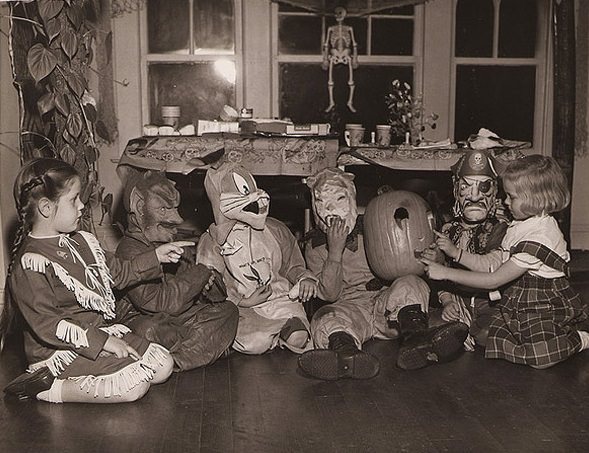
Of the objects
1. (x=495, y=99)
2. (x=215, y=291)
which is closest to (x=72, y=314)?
(x=215, y=291)

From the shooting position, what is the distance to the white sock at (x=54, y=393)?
10.5 feet

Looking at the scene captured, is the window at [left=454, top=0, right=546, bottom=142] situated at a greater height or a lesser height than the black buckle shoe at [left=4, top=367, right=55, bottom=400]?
greater

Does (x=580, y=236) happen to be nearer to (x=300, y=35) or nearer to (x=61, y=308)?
(x=300, y=35)

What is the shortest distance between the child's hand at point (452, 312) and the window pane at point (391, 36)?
2.79 m

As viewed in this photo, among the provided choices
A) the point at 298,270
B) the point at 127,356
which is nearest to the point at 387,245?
the point at 298,270

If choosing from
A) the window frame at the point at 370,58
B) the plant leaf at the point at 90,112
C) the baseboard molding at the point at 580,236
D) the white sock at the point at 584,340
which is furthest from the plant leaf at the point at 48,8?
the baseboard molding at the point at 580,236

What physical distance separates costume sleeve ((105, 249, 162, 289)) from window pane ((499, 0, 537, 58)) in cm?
397

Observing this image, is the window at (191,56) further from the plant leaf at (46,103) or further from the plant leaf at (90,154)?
the plant leaf at (46,103)

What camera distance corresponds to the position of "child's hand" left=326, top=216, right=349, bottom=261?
390cm

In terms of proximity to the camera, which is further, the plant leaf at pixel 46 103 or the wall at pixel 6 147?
the wall at pixel 6 147

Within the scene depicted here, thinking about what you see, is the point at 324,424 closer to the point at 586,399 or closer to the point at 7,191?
the point at 586,399

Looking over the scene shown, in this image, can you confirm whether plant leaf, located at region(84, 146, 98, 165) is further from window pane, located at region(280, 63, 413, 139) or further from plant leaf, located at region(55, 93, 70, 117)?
window pane, located at region(280, 63, 413, 139)

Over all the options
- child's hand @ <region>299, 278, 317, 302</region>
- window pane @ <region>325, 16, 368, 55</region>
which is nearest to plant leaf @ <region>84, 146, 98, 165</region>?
child's hand @ <region>299, 278, 317, 302</region>

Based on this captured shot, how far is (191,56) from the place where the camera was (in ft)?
20.2
